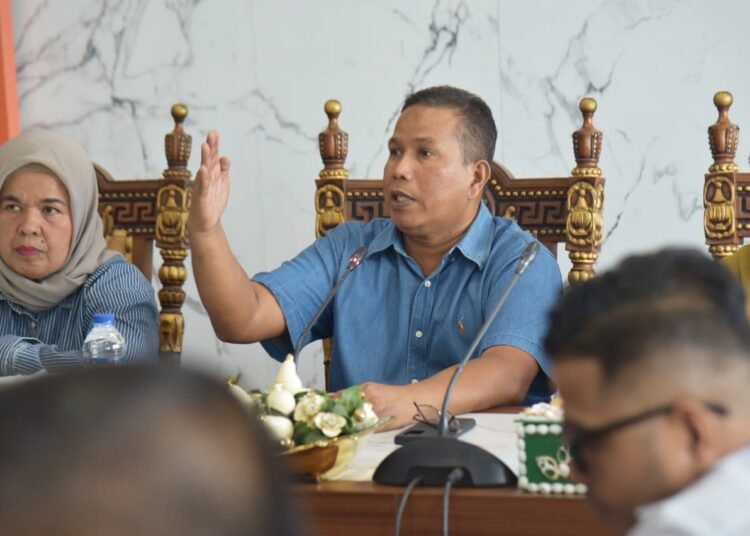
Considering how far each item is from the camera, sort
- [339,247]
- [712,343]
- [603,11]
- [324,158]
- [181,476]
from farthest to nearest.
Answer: [603,11] < [324,158] < [339,247] < [712,343] < [181,476]

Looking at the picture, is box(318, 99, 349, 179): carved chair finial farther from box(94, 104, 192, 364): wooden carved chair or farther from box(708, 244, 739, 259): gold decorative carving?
box(708, 244, 739, 259): gold decorative carving

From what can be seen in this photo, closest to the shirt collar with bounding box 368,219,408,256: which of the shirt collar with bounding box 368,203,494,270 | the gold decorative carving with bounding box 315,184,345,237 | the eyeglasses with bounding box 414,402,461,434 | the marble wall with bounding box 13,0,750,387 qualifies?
the shirt collar with bounding box 368,203,494,270

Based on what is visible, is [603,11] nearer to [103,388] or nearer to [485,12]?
[485,12]

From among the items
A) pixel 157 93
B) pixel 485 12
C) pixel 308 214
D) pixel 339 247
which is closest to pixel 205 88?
pixel 157 93

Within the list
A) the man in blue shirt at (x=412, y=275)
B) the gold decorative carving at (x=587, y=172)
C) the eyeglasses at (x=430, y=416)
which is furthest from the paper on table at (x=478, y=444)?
the gold decorative carving at (x=587, y=172)

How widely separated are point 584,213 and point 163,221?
109cm

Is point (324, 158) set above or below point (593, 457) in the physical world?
above

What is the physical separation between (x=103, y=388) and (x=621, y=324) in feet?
1.84

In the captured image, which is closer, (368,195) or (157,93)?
(368,195)

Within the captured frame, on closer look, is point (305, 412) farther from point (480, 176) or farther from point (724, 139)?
point (724, 139)

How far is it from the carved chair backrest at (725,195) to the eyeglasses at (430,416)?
97 cm

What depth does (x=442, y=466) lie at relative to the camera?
64.8 inches

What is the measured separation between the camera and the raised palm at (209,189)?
2561mm

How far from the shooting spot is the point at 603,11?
12.1ft
